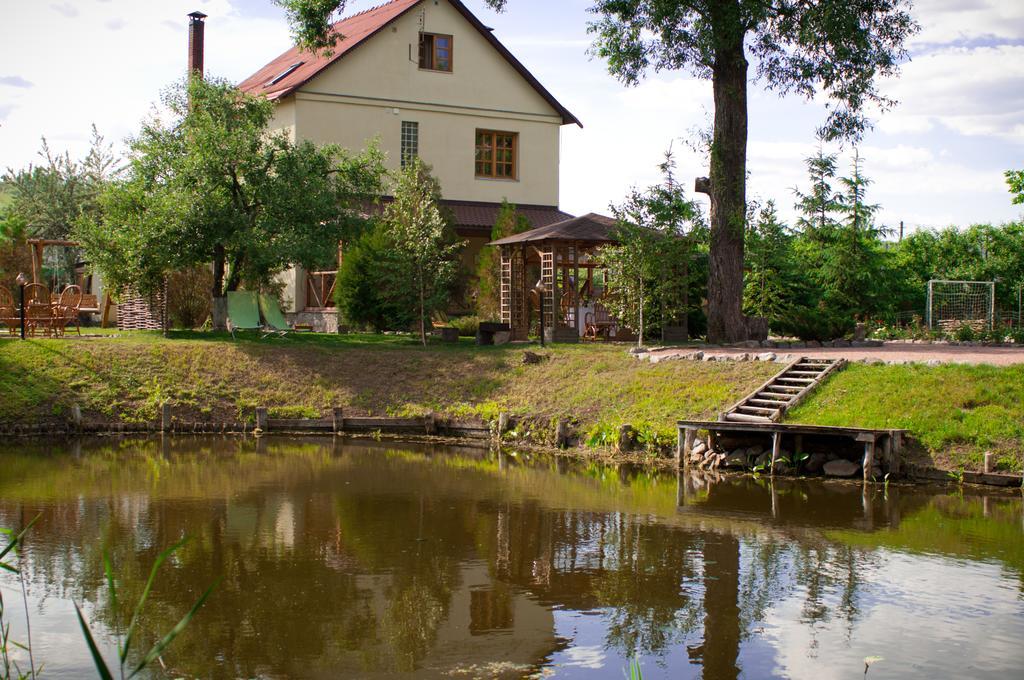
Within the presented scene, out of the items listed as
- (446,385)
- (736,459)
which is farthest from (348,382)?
(736,459)

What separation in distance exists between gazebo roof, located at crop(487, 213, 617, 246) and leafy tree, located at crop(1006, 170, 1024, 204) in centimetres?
1432

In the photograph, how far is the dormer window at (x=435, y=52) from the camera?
33.3 meters

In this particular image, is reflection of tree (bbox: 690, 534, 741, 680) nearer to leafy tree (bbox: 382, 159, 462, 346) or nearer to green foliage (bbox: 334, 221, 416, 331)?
leafy tree (bbox: 382, 159, 462, 346)

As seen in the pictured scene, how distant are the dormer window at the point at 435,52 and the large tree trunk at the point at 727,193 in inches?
466

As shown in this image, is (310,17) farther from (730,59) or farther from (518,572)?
(518,572)

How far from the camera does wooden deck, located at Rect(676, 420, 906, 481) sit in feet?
50.6

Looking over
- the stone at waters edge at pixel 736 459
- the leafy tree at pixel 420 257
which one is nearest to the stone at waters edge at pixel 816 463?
the stone at waters edge at pixel 736 459

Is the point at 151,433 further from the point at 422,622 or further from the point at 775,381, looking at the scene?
the point at 422,622

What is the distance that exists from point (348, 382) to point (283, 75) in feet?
51.4

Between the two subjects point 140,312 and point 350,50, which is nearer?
point 140,312

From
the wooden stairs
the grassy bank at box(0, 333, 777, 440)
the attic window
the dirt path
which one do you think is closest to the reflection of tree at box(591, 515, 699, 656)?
the wooden stairs

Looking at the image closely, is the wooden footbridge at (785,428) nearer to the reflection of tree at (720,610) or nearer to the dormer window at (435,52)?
the reflection of tree at (720,610)

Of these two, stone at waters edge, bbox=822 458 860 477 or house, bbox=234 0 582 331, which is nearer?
stone at waters edge, bbox=822 458 860 477

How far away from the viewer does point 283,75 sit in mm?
34062
